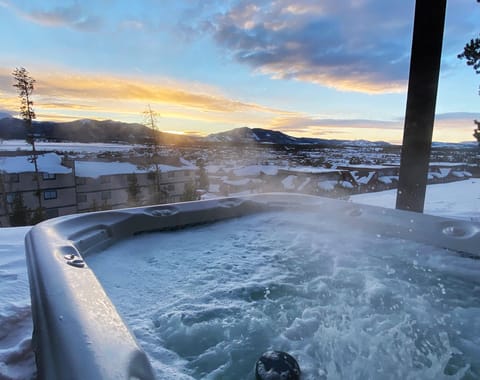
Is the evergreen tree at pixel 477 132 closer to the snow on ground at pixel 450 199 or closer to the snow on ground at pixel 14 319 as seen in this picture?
the snow on ground at pixel 450 199

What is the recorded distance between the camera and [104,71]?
4039 mm

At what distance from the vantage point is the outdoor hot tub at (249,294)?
708 mm

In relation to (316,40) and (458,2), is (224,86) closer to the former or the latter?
(316,40)

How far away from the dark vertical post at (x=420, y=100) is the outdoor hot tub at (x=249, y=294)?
469mm

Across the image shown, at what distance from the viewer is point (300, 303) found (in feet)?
4.27

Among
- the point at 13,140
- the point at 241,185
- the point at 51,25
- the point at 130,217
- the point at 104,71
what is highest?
the point at 51,25

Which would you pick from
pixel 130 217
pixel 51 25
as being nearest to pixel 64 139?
pixel 51 25

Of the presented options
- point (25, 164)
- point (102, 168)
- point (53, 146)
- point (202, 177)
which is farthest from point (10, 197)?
point (202, 177)

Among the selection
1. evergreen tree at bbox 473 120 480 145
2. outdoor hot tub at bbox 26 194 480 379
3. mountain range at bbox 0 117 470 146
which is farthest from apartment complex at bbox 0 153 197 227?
evergreen tree at bbox 473 120 480 145

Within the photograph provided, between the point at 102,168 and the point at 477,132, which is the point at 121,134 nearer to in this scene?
the point at 102,168

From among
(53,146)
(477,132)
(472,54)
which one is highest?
(472,54)

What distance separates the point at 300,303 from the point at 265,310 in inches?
7.1

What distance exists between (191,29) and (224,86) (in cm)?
148

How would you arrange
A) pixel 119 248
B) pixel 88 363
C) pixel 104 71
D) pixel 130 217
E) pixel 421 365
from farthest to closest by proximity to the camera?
1. pixel 104 71
2. pixel 130 217
3. pixel 119 248
4. pixel 421 365
5. pixel 88 363
